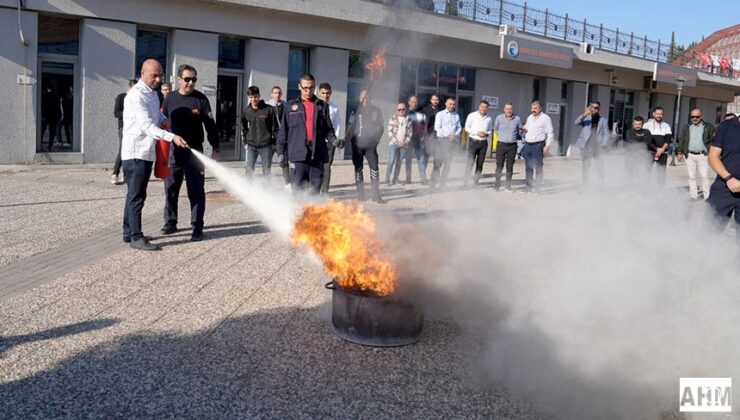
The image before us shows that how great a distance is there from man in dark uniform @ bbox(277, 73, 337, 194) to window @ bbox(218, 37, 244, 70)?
34.5ft

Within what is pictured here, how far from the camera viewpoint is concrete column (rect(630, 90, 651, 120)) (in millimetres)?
35000

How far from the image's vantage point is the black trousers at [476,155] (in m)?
14.9

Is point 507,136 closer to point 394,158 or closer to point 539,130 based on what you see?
point 539,130

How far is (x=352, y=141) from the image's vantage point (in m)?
12.3

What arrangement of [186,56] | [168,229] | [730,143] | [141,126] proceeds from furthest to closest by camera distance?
[186,56] → [168,229] → [141,126] → [730,143]

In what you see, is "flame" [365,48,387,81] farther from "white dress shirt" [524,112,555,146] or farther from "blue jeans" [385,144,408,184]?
"white dress shirt" [524,112,555,146]

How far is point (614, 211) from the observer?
7238mm

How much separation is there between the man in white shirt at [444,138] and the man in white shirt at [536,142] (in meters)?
1.53

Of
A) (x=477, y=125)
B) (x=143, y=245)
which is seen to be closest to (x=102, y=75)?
(x=477, y=125)

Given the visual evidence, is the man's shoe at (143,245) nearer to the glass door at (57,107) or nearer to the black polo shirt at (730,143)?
the black polo shirt at (730,143)

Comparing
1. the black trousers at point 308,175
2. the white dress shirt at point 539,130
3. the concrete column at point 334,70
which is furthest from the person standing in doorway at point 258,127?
the concrete column at point 334,70

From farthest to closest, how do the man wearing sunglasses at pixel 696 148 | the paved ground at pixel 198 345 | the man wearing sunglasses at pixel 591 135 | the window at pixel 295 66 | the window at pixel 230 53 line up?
1. the window at pixel 295 66
2. the window at pixel 230 53
3. the man wearing sunglasses at pixel 591 135
4. the man wearing sunglasses at pixel 696 148
5. the paved ground at pixel 198 345

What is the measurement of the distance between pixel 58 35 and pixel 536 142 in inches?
449

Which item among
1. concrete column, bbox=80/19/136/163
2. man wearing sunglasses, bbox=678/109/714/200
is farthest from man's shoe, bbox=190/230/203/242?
man wearing sunglasses, bbox=678/109/714/200
